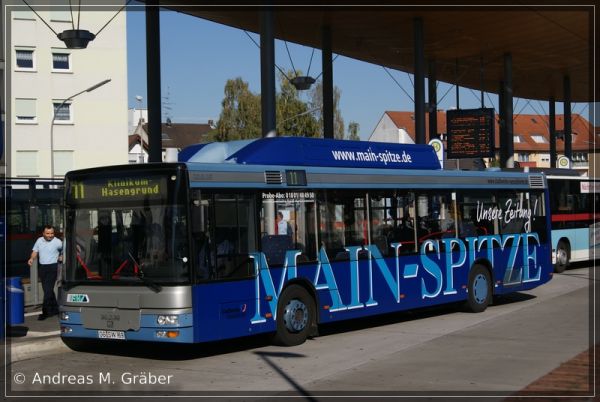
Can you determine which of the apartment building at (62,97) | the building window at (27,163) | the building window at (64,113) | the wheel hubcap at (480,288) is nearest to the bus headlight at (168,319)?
the wheel hubcap at (480,288)

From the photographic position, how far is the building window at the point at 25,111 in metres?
51.9

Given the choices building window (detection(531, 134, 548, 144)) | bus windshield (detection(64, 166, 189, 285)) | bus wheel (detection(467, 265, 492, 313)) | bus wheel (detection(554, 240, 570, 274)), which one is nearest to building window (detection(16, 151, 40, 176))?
bus wheel (detection(554, 240, 570, 274))

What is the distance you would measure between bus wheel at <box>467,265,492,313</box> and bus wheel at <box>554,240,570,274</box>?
32.4ft

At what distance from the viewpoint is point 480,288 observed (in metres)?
16.7

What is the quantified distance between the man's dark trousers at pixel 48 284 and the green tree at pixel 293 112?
49302 millimetres

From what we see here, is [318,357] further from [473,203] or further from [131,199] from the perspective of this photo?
[473,203]

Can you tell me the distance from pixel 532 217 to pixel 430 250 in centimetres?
401

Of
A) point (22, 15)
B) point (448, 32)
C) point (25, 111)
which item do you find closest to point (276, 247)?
point (448, 32)

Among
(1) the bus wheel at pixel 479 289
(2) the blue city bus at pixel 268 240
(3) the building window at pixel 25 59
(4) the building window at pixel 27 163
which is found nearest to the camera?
(2) the blue city bus at pixel 268 240

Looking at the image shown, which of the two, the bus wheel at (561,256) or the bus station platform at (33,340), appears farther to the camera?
the bus wheel at (561,256)

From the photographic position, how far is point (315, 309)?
1292cm

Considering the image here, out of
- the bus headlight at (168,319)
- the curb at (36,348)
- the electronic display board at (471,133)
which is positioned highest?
the electronic display board at (471,133)

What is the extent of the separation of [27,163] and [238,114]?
21.1m

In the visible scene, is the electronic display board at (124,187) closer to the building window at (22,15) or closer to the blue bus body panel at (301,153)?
the blue bus body panel at (301,153)
